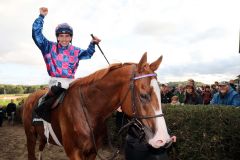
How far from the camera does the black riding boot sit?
4702mm

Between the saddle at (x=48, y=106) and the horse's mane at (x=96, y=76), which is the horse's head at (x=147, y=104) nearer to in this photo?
the horse's mane at (x=96, y=76)

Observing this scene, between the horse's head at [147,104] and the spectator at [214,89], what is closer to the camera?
the horse's head at [147,104]

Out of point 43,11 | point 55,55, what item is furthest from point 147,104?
point 43,11

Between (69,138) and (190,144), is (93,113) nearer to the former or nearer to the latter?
(69,138)

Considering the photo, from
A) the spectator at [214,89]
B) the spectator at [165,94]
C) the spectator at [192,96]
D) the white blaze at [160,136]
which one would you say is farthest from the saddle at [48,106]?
the spectator at [214,89]

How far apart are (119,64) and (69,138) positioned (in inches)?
50.1

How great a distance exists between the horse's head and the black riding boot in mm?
1402

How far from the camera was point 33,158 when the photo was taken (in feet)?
21.4

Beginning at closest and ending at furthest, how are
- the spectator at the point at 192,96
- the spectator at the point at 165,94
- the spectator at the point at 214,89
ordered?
1. the spectator at the point at 192,96
2. the spectator at the point at 165,94
3. the spectator at the point at 214,89

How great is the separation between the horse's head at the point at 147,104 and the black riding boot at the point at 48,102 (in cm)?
140

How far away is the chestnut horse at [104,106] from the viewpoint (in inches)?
135

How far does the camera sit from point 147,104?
347 cm

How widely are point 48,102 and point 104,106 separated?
1.04 meters

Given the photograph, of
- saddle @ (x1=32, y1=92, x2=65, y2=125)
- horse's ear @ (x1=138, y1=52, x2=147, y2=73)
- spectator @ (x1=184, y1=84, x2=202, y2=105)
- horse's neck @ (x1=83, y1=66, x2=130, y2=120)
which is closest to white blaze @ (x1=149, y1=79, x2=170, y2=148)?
horse's ear @ (x1=138, y1=52, x2=147, y2=73)
